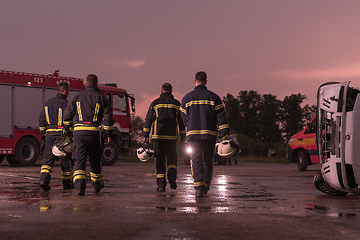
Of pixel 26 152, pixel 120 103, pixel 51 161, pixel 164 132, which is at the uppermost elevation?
pixel 120 103

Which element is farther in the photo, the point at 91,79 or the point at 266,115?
the point at 266,115

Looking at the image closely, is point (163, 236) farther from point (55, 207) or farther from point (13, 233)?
point (55, 207)

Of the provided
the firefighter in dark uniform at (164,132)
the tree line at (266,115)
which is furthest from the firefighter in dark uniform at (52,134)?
the tree line at (266,115)

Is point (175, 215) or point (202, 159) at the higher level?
point (202, 159)

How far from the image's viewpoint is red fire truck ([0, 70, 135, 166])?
19219mm

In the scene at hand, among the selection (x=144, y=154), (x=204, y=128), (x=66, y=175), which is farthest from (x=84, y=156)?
(x=204, y=128)

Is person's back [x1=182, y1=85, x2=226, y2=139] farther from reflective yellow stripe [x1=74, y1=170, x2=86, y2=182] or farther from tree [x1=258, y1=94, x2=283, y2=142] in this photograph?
tree [x1=258, y1=94, x2=283, y2=142]

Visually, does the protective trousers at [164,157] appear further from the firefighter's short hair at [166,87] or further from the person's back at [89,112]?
the person's back at [89,112]

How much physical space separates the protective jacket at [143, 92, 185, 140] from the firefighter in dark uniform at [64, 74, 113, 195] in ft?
3.30

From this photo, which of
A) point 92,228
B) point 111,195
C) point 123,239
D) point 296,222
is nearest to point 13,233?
point 92,228

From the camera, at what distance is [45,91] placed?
20.4m

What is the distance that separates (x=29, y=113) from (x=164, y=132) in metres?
12.4

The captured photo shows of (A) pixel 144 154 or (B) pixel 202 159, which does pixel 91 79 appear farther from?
(B) pixel 202 159

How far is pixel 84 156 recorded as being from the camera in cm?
799
